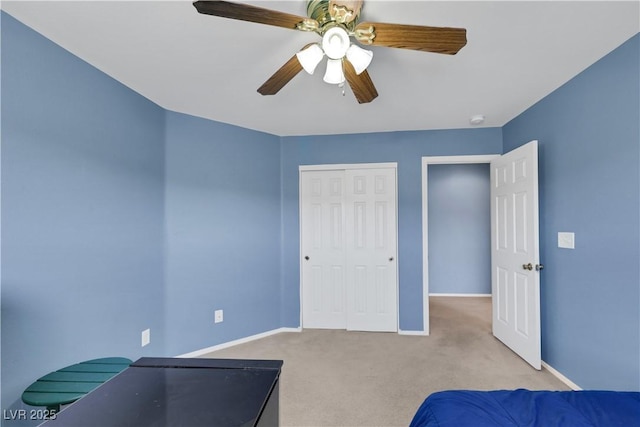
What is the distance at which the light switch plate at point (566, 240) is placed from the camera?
86.3 inches

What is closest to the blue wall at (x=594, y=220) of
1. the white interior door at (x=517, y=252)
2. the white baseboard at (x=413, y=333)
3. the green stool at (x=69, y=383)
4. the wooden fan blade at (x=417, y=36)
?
the white interior door at (x=517, y=252)

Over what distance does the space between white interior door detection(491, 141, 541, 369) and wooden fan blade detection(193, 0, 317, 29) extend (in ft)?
7.54

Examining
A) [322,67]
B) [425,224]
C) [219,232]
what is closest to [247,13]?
[322,67]

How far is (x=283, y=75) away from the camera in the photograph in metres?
1.66

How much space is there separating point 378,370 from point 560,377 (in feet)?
4.71

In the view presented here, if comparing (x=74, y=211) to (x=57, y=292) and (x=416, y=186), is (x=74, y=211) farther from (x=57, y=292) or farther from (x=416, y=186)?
(x=416, y=186)

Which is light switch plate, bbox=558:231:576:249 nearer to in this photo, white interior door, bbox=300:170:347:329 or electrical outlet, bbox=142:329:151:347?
white interior door, bbox=300:170:347:329

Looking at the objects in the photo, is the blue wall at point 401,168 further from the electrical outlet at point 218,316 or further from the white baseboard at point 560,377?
the white baseboard at point 560,377

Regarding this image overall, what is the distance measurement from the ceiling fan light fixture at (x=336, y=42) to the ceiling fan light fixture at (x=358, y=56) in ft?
0.17

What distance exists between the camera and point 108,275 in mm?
2080

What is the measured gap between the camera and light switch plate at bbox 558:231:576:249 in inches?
86.3

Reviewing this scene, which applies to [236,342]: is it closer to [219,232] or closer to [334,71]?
[219,232]

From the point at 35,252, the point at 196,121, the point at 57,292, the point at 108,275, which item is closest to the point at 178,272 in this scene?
the point at 108,275

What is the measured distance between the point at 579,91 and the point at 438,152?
1.37 meters
